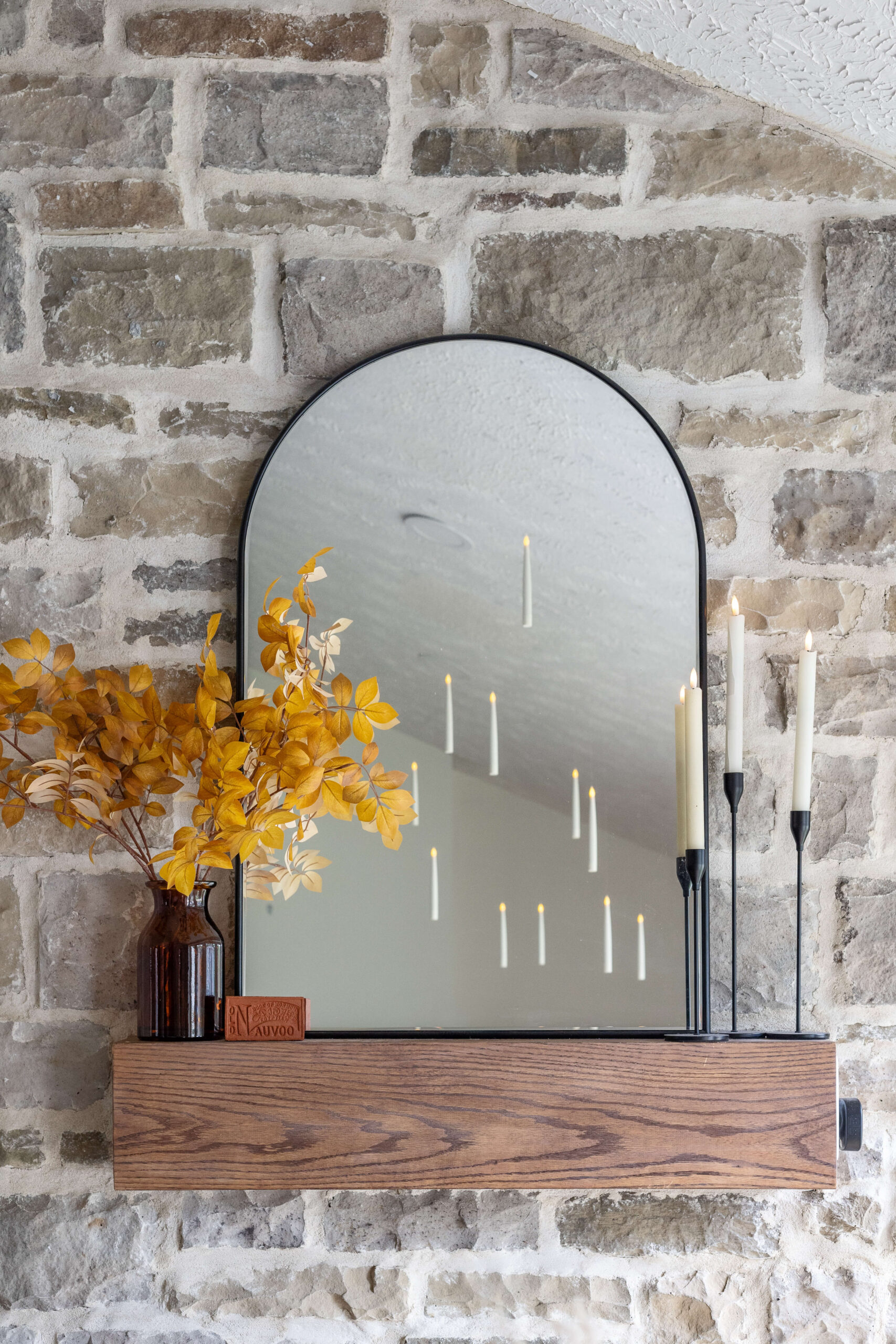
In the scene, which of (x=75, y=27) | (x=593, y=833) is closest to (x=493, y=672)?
(x=593, y=833)

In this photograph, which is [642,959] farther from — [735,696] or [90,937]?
[90,937]

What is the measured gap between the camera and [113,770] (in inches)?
50.6

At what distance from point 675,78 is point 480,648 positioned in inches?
32.5

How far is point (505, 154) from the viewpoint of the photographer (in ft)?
4.64

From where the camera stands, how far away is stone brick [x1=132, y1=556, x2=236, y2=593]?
4.50 ft

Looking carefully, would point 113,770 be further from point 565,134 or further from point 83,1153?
point 565,134

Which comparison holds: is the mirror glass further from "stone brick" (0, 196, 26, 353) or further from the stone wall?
"stone brick" (0, 196, 26, 353)

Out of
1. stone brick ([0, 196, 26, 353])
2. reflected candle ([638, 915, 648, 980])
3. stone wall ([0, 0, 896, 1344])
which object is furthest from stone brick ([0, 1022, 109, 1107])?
stone brick ([0, 196, 26, 353])

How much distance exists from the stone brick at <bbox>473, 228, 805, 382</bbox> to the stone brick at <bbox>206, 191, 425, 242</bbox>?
169 mm

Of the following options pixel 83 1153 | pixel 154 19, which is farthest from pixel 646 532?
pixel 83 1153

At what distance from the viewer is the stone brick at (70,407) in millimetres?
1389

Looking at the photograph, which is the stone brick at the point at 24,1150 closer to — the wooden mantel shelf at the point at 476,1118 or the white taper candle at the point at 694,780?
the wooden mantel shelf at the point at 476,1118

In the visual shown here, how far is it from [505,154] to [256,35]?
0.38 meters

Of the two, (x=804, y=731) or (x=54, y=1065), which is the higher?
(x=804, y=731)
